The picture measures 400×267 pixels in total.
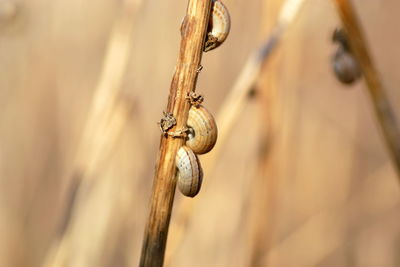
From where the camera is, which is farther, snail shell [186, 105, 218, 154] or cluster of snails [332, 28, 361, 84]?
cluster of snails [332, 28, 361, 84]

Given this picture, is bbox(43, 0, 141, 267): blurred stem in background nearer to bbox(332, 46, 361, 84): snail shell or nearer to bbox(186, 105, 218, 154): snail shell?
bbox(332, 46, 361, 84): snail shell

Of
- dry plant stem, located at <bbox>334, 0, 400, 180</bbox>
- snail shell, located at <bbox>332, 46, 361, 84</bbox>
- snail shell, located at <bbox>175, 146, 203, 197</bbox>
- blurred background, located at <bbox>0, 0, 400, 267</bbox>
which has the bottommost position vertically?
snail shell, located at <bbox>175, 146, 203, 197</bbox>

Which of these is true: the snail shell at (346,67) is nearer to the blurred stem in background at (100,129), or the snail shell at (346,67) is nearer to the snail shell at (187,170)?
the snail shell at (187,170)

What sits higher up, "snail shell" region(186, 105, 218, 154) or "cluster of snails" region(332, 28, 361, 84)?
"cluster of snails" region(332, 28, 361, 84)

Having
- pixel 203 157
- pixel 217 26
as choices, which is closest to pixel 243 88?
pixel 203 157

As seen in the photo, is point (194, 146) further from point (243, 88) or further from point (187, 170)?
point (243, 88)

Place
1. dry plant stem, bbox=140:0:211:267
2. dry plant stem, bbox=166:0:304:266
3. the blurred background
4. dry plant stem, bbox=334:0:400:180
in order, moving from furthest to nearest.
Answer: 1. the blurred background
2. dry plant stem, bbox=166:0:304:266
3. dry plant stem, bbox=334:0:400:180
4. dry plant stem, bbox=140:0:211:267

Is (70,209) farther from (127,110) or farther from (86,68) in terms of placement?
(86,68)

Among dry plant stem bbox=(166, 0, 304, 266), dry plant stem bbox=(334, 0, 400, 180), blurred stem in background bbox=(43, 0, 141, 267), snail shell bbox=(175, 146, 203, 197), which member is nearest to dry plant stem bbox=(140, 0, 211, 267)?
snail shell bbox=(175, 146, 203, 197)

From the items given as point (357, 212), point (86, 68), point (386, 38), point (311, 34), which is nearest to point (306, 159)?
point (357, 212)
